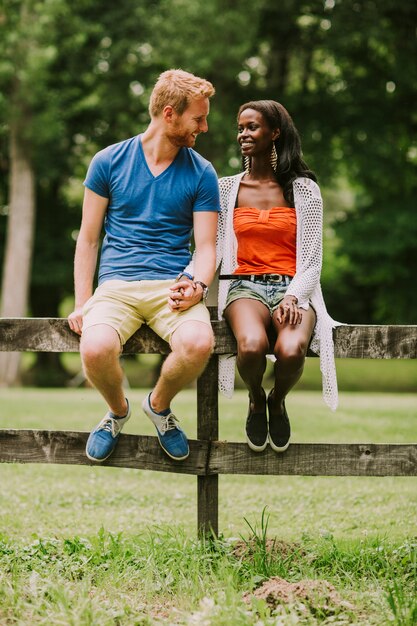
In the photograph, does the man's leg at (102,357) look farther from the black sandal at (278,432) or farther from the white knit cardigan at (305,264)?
the black sandal at (278,432)

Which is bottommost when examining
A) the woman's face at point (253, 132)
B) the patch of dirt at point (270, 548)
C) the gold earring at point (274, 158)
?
the patch of dirt at point (270, 548)

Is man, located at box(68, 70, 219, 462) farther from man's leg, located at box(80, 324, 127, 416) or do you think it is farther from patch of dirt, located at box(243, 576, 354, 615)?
patch of dirt, located at box(243, 576, 354, 615)

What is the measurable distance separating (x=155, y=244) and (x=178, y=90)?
2.67 ft

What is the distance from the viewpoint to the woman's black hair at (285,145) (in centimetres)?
484

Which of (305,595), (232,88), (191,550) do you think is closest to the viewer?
(305,595)

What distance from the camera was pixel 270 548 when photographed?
14.3ft

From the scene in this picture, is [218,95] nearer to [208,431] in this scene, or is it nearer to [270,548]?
[208,431]

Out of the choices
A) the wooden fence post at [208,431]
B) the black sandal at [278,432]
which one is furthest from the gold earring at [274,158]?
the black sandal at [278,432]

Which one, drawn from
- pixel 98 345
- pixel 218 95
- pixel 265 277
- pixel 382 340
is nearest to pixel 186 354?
pixel 98 345

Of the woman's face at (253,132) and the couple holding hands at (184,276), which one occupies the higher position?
the woman's face at (253,132)

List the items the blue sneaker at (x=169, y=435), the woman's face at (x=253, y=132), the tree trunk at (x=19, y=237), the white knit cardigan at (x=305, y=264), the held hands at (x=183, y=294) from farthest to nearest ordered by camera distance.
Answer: the tree trunk at (x=19, y=237), the woman's face at (x=253, y=132), the white knit cardigan at (x=305, y=264), the blue sneaker at (x=169, y=435), the held hands at (x=183, y=294)

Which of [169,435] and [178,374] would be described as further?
[169,435]

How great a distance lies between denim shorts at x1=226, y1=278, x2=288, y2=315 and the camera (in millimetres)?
4512

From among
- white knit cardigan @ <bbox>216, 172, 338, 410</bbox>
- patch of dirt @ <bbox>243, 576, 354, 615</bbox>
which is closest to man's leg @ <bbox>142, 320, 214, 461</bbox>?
white knit cardigan @ <bbox>216, 172, 338, 410</bbox>
